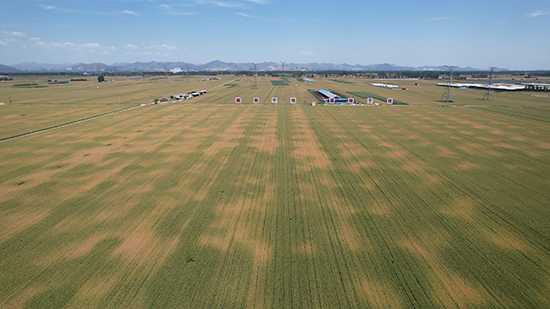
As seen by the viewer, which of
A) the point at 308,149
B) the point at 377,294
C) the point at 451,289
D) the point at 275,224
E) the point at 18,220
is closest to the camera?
the point at 377,294

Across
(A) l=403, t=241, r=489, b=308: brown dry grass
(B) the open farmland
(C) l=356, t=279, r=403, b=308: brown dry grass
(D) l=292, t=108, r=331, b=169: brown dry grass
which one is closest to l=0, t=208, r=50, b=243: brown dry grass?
(B) the open farmland

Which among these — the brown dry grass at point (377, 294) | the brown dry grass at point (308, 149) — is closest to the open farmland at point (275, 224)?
the brown dry grass at point (377, 294)

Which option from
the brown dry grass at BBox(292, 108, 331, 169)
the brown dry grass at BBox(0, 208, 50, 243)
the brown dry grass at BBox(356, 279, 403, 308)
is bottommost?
the brown dry grass at BBox(356, 279, 403, 308)

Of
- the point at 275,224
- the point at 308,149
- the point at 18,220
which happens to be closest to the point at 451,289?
the point at 275,224

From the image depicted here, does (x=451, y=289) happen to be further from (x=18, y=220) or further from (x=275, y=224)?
(x=18, y=220)

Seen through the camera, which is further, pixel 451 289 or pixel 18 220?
pixel 18 220

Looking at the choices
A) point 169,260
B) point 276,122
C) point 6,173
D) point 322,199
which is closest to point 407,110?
point 276,122

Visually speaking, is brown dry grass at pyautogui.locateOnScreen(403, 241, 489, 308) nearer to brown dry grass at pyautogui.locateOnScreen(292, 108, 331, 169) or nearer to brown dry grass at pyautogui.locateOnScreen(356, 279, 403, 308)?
brown dry grass at pyautogui.locateOnScreen(356, 279, 403, 308)

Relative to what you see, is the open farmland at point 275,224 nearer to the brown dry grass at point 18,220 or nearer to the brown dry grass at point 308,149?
the brown dry grass at point 18,220
